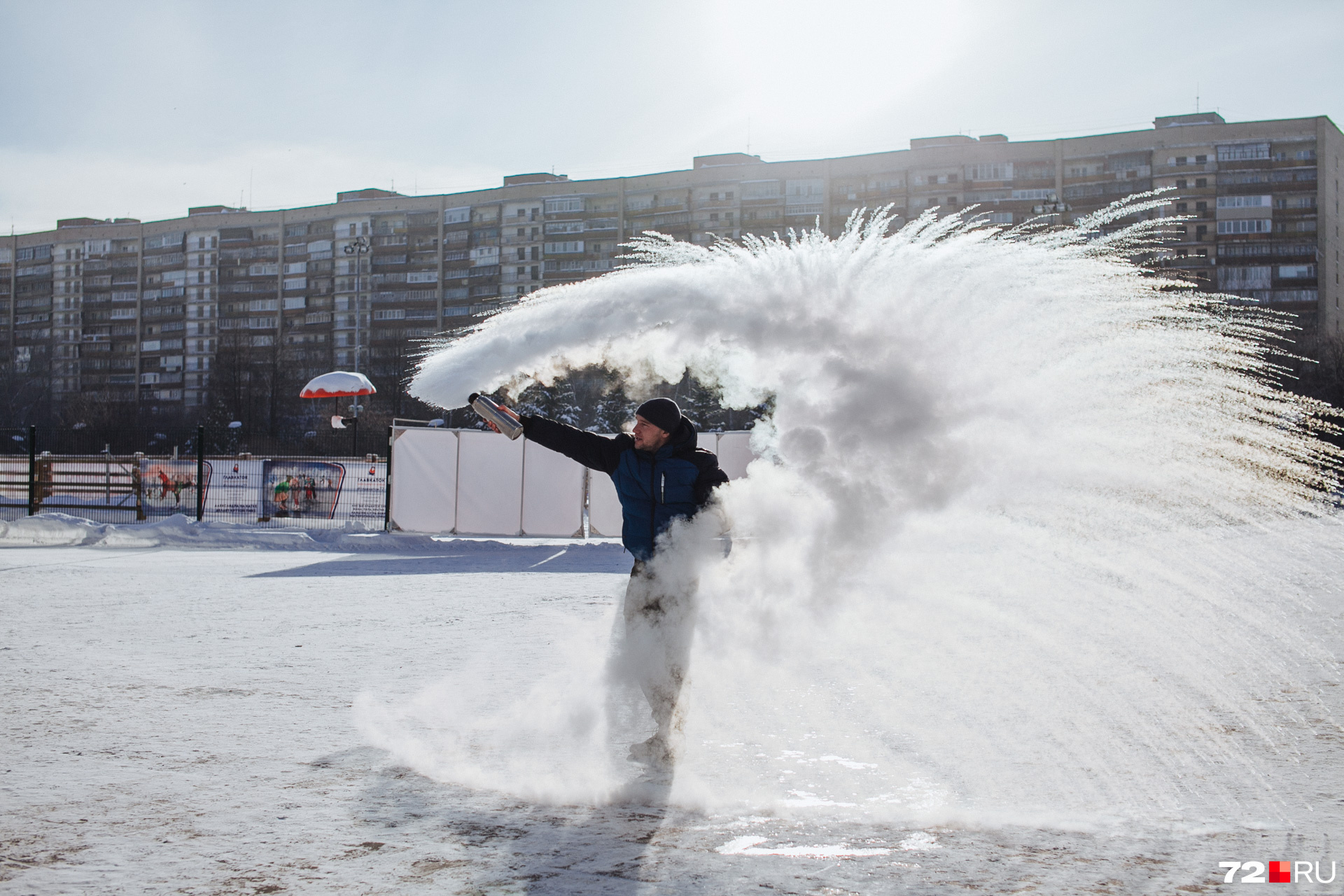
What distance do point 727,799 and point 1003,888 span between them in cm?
147

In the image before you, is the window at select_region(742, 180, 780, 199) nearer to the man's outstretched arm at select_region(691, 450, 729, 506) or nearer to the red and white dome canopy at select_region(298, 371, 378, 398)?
the red and white dome canopy at select_region(298, 371, 378, 398)

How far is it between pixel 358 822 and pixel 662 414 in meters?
2.46

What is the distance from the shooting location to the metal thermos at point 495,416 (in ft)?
19.0

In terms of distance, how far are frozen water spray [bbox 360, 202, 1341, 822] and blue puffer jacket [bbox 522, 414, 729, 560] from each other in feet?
0.46

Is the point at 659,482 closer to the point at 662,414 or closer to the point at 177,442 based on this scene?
the point at 662,414

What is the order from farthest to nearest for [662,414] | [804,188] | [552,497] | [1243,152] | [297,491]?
[804,188] < [1243,152] < [297,491] < [552,497] < [662,414]

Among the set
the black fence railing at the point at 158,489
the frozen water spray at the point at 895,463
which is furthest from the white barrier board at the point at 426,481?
the frozen water spray at the point at 895,463

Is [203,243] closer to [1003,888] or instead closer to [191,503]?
[191,503]

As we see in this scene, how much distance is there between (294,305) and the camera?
102 metres

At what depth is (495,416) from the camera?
19.2ft

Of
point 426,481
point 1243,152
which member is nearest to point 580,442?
point 426,481

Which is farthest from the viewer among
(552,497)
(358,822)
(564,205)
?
(564,205)

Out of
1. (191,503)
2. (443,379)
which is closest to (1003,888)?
(443,379)

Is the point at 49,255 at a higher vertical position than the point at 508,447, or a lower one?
higher
